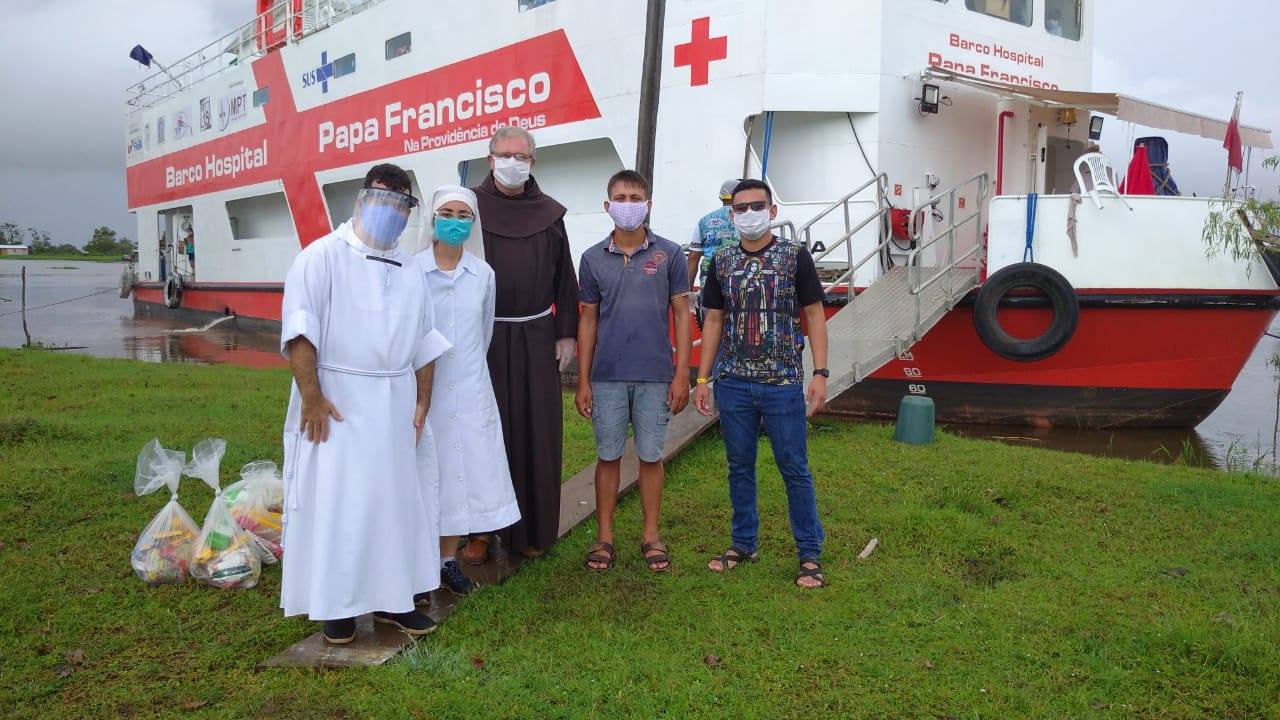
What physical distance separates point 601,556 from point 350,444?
127 centimetres

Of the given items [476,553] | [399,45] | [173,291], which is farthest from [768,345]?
[173,291]

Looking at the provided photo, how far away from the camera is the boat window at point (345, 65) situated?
13523 millimetres

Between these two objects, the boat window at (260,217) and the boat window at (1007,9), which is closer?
the boat window at (1007,9)

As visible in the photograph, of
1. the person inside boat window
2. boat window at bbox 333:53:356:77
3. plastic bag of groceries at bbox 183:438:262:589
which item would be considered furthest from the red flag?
the person inside boat window

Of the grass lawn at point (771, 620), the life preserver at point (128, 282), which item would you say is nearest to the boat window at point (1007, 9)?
the grass lawn at point (771, 620)

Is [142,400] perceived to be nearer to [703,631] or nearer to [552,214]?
[552,214]

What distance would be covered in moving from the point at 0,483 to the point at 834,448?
4479 mm

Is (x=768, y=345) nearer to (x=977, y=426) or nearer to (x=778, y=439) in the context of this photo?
(x=778, y=439)

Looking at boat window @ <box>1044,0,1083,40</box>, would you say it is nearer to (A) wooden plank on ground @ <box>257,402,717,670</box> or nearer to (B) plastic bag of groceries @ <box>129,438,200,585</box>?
(A) wooden plank on ground @ <box>257,402,717,670</box>

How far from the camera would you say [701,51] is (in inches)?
340

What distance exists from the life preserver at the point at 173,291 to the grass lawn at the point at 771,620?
55.7 feet

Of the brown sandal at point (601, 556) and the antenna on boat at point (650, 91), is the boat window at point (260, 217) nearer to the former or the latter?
the antenna on boat at point (650, 91)

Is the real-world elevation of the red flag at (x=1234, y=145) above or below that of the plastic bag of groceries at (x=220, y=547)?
above

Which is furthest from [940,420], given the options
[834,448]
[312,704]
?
[312,704]
